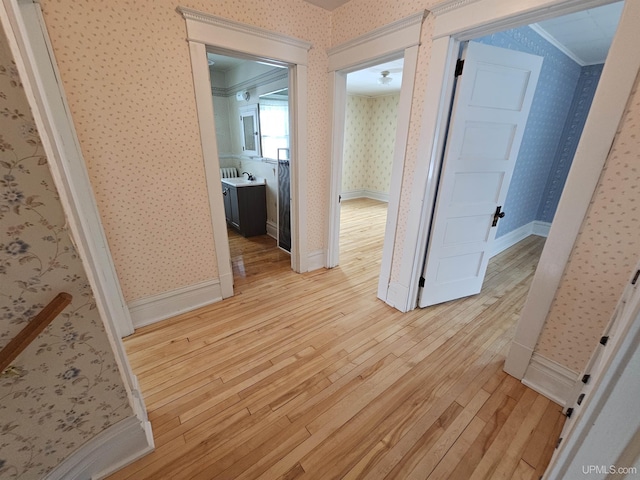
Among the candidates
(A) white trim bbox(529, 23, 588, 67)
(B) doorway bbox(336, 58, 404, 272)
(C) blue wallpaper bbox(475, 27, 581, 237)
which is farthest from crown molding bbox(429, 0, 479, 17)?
(B) doorway bbox(336, 58, 404, 272)

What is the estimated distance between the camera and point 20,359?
2.89ft

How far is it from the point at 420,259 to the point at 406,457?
1382 millimetres

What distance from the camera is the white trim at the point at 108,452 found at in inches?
42.1

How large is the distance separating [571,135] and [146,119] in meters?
5.84

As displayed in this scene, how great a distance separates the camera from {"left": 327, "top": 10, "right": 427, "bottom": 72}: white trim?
1.82 metres

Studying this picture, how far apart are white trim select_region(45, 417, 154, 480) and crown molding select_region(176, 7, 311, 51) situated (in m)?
2.50

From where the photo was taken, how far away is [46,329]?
92 centimetres

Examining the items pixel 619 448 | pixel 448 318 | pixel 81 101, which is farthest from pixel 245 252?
pixel 619 448

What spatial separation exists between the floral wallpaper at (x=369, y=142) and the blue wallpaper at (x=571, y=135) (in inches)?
126

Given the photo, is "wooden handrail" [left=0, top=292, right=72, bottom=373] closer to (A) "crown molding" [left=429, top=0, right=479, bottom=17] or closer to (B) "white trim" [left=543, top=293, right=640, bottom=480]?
(B) "white trim" [left=543, top=293, right=640, bottom=480]

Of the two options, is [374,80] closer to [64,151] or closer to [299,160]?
[299,160]

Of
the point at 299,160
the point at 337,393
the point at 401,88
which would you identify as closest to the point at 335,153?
the point at 299,160

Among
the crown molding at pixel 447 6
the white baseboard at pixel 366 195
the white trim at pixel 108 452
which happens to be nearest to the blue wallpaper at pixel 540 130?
the crown molding at pixel 447 6

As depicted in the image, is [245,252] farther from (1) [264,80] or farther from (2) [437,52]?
(2) [437,52]
